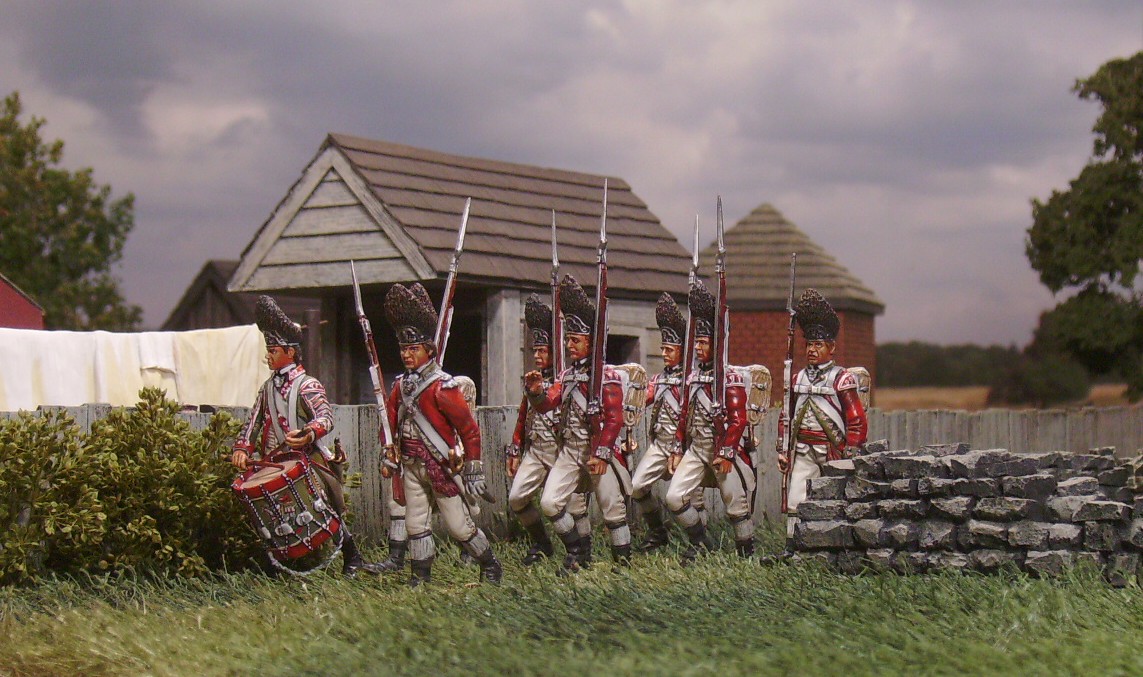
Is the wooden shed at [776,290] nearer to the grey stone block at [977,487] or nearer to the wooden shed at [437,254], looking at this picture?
the wooden shed at [437,254]

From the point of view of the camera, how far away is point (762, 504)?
14258mm

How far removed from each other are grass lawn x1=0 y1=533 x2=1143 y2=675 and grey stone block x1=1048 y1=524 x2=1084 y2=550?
254mm

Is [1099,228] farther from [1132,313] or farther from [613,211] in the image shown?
[613,211]

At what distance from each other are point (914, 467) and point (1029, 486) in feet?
2.63

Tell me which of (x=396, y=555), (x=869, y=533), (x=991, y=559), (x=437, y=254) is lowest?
(x=396, y=555)

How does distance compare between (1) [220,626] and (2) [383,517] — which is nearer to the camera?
(1) [220,626]

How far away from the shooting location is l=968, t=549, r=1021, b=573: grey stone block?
9414 millimetres

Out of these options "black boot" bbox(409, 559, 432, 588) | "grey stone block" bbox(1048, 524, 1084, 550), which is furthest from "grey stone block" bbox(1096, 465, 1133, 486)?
"black boot" bbox(409, 559, 432, 588)

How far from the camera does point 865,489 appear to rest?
10195mm

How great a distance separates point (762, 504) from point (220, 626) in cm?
706

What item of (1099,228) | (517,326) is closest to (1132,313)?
(1099,228)

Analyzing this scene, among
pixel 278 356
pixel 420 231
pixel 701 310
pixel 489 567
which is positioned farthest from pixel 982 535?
pixel 420 231

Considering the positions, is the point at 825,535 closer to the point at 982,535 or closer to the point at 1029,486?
the point at 982,535

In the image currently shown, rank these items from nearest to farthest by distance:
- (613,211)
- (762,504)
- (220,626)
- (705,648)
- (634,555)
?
(705,648) < (220,626) < (634,555) < (762,504) < (613,211)
